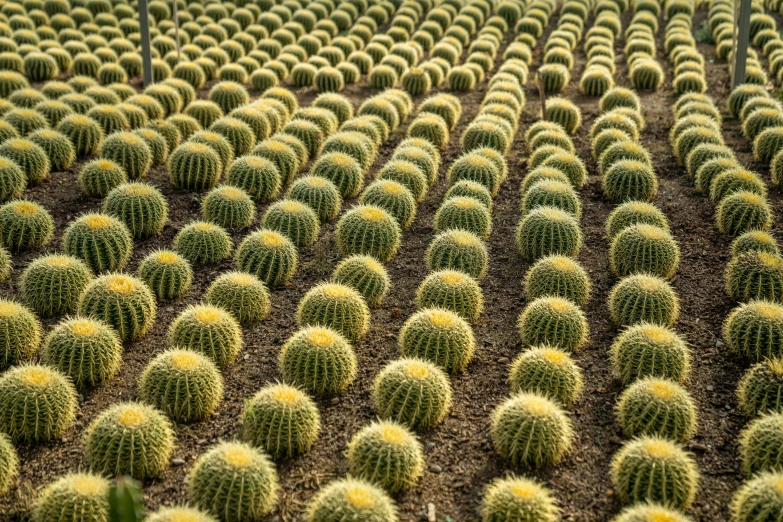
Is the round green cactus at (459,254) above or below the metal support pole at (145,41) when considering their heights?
below

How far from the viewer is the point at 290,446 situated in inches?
221

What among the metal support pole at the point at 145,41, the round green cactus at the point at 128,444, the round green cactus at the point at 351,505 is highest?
the metal support pole at the point at 145,41

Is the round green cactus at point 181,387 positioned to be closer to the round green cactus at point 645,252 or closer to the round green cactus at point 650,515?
the round green cactus at point 650,515

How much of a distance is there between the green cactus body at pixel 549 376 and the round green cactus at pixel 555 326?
51 cm

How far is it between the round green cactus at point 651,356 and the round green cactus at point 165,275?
3.97m

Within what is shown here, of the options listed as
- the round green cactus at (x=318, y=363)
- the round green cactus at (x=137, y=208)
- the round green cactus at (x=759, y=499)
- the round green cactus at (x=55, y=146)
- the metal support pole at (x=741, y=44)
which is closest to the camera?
the round green cactus at (x=759, y=499)

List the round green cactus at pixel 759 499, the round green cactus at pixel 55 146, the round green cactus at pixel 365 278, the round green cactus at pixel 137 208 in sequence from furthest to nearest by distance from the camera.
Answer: the round green cactus at pixel 55 146 < the round green cactus at pixel 137 208 < the round green cactus at pixel 365 278 < the round green cactus at pixel 759 499

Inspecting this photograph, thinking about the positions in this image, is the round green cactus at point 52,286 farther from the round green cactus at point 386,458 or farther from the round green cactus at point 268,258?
the round green cactus at point 386,458

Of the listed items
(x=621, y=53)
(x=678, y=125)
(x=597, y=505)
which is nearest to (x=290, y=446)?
(x=597, y=505)

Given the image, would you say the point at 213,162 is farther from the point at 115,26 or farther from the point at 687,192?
the point at 115,26

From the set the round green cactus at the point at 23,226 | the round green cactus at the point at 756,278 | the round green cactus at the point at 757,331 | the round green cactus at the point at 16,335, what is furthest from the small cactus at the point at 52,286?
the round green cactus at the point at 756,278

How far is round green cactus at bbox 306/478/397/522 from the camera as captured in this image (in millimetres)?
4613

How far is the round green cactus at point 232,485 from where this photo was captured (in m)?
4.95

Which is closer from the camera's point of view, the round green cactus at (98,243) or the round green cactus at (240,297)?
the round green cactus at (240,297)
